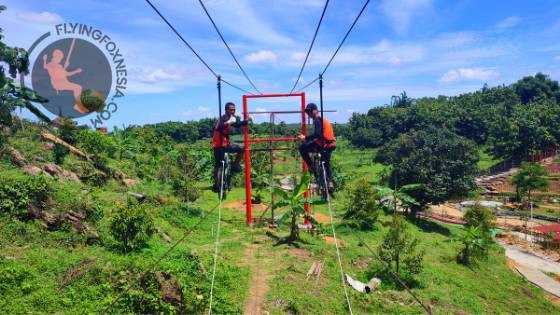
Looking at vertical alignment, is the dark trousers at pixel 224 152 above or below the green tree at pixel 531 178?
above

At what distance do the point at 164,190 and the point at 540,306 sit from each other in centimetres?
1759

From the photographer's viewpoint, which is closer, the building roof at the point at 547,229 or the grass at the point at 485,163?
the building roof at the point at 547,229

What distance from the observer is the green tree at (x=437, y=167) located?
24312 millimetres

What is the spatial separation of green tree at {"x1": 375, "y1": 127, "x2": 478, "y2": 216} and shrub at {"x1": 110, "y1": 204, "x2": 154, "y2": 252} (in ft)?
54.4

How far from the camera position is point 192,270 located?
1059cm

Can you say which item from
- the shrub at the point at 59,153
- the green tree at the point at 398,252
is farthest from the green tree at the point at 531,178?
the shrub at the point at 59,153

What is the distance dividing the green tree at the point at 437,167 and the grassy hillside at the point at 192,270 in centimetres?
648

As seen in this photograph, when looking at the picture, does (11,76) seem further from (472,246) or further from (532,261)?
(532,261)

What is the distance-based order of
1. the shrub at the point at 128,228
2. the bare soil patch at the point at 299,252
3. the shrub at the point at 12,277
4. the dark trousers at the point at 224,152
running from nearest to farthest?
the shrub at the point at 12,277
the dark trousers at the point at 224,152
the shrub at the point at 128,228
the bare soil patch at the point at 299,252

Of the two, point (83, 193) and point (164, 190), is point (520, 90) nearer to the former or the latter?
point (164, 190)

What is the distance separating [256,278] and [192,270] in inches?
72.7

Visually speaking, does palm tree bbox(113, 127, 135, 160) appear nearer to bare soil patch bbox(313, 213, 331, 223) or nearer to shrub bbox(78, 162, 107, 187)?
shrub bbox(78, 162, 107, 187)

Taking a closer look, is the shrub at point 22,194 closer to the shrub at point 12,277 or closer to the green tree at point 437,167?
the shrub at point 12,277

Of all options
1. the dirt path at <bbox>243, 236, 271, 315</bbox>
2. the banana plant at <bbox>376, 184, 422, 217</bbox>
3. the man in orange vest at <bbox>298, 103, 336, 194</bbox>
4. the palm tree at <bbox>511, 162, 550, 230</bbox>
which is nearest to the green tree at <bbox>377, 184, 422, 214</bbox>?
the banana plant at <bbox>376, 184, 422, 217</bbox>
